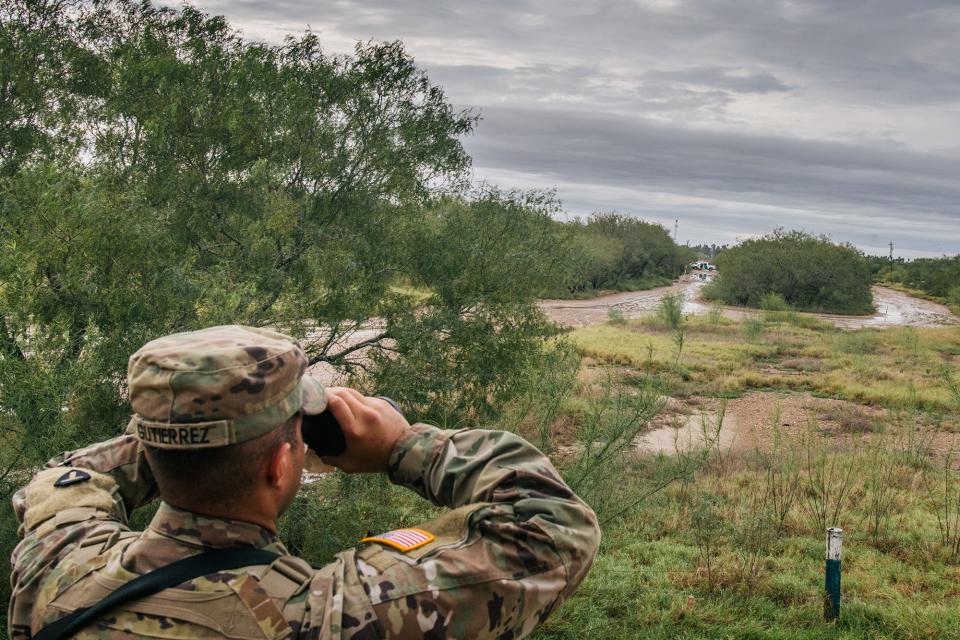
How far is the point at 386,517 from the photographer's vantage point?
23.8 ft

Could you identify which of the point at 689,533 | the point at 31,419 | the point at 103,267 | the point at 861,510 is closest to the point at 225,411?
the point at 31,419

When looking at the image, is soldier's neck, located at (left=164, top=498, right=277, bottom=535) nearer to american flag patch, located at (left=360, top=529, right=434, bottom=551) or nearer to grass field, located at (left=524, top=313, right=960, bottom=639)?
american flag patch, located at (left=360, top=529, right=434, bottom=551)

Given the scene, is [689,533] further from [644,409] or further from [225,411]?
[225,411]

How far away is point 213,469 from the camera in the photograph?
1.30m

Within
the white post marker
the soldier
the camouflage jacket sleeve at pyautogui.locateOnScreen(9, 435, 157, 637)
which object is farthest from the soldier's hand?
the white post marker

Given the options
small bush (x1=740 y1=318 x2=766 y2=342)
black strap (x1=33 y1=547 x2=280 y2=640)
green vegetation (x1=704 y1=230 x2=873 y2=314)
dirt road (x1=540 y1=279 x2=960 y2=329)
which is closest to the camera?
black strap (x1=33 y1=547 x2=280 y2=640)

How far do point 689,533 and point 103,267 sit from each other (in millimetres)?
6428

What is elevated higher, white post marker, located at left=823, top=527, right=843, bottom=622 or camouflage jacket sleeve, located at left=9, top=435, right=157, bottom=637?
camouflage jacket sleeve, located at left=9, top=435, right=157, bottom=637

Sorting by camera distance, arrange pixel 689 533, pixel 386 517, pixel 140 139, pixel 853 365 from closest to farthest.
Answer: pixel 386 517, pixel 140 139, pixel 689 533, pixel 853 365

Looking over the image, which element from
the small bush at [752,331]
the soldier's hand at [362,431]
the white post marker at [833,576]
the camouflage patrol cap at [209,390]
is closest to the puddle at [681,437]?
the white post marker at [833,576]

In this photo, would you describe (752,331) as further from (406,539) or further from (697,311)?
(406,539)

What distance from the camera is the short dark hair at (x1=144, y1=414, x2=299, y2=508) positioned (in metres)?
1.28

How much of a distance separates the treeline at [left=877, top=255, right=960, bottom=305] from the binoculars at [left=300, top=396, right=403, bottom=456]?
2607 inches

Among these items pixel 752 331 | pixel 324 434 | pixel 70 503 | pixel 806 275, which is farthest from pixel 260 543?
pixel 806 275
